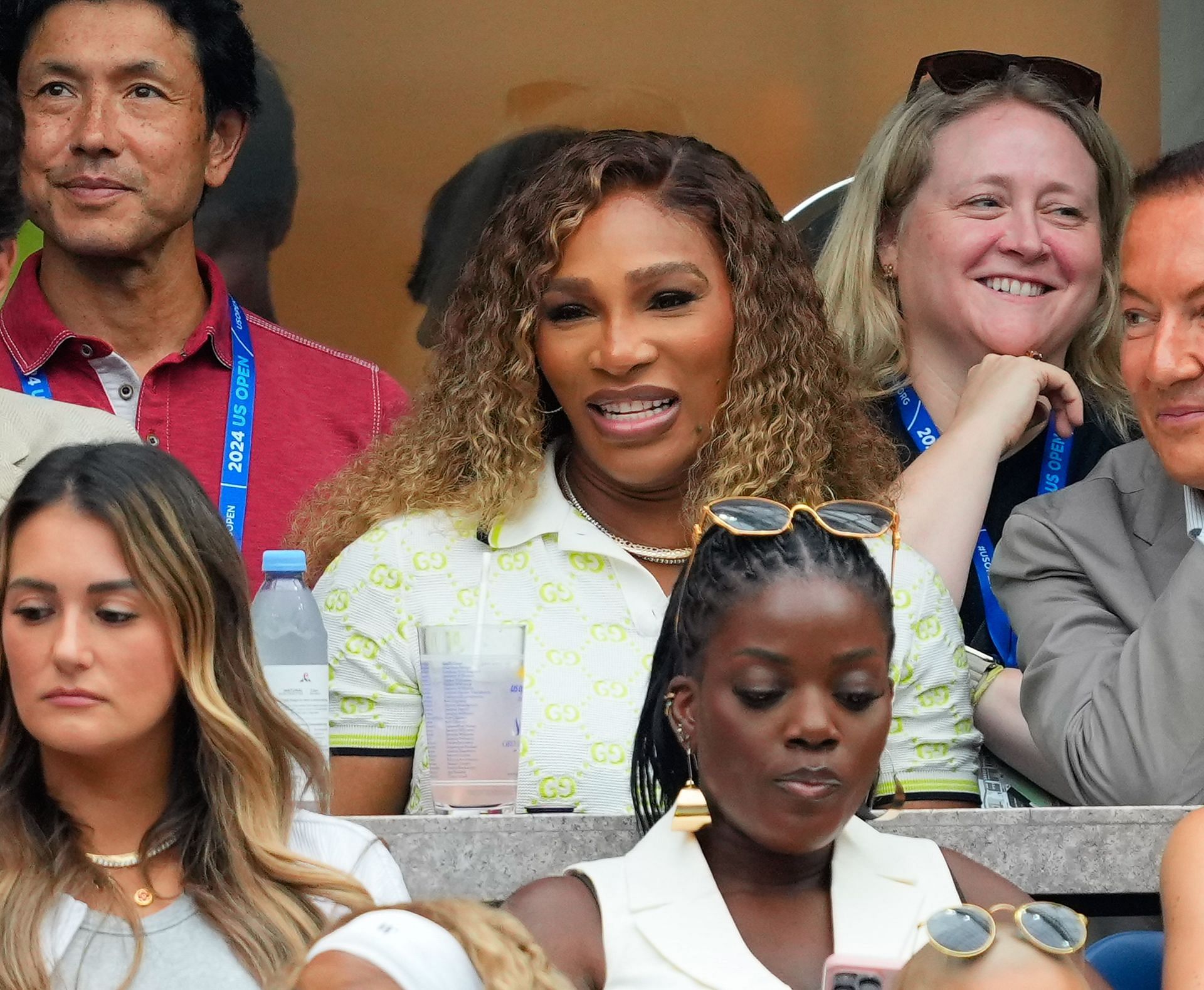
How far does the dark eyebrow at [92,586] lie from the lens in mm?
2416

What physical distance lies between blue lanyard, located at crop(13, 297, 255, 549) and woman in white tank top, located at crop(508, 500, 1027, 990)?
5.62 ft

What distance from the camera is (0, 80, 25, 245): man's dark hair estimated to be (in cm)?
330

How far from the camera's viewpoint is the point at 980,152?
4.07m

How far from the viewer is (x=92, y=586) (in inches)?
95.4

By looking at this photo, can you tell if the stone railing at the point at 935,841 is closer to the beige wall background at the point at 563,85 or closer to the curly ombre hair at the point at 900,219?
Answer: the curly ombre hair at the point at 900,219

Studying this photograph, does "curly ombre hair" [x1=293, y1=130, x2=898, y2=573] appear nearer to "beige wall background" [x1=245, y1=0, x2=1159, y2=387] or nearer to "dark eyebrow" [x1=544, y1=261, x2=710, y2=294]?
"dark eyebrow" [x1=544, y1=261, x2=710, y2=294]

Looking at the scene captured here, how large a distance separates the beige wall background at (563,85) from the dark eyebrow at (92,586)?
107 inches

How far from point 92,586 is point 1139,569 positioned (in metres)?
1.70

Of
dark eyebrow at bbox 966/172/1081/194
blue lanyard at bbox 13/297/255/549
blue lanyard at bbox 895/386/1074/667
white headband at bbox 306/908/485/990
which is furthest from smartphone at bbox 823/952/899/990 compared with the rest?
dark eyebrow at bbox 966/172/1081/194

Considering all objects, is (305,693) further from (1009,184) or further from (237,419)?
(1009,184)

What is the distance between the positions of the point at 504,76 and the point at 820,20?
2.93ft

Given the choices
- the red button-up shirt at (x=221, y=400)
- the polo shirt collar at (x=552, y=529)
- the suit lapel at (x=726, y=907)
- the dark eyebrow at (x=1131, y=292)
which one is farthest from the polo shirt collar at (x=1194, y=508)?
the red button-up shirt at (x=221, y=400)

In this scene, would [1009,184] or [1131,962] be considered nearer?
[1131,962]

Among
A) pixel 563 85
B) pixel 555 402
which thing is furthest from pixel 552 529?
pixel 563 85
